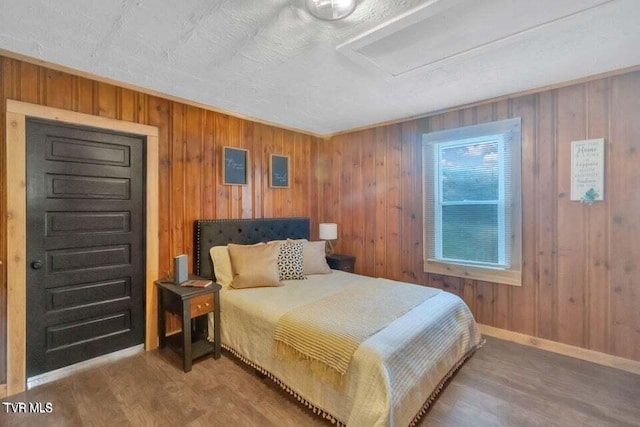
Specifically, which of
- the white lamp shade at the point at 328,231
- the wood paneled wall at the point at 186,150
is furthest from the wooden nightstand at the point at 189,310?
the white lamp shade at the point at 328,231

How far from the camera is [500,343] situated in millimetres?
2773

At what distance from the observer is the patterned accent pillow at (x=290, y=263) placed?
118 inches

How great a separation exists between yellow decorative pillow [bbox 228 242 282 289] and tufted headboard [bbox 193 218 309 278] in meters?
0.26

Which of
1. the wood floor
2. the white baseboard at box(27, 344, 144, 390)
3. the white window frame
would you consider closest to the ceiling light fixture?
the white window frame

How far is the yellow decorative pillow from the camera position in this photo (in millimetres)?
2713

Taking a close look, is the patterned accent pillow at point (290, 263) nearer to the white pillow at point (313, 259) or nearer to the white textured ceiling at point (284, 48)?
the white pillow at point (313, 259)

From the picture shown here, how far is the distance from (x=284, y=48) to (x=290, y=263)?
6.49 ft

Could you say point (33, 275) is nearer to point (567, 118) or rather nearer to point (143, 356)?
point (143, 356)

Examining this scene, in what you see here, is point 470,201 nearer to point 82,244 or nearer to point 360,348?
point 360,348

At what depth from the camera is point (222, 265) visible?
113 inches

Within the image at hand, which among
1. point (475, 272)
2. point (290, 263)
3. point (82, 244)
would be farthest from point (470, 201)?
point (82, 244)

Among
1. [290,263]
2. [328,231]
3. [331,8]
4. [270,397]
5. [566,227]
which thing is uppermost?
[331,8]

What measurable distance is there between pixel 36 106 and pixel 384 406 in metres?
3.04

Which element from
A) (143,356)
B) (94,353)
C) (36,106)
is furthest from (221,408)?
(36,106)
